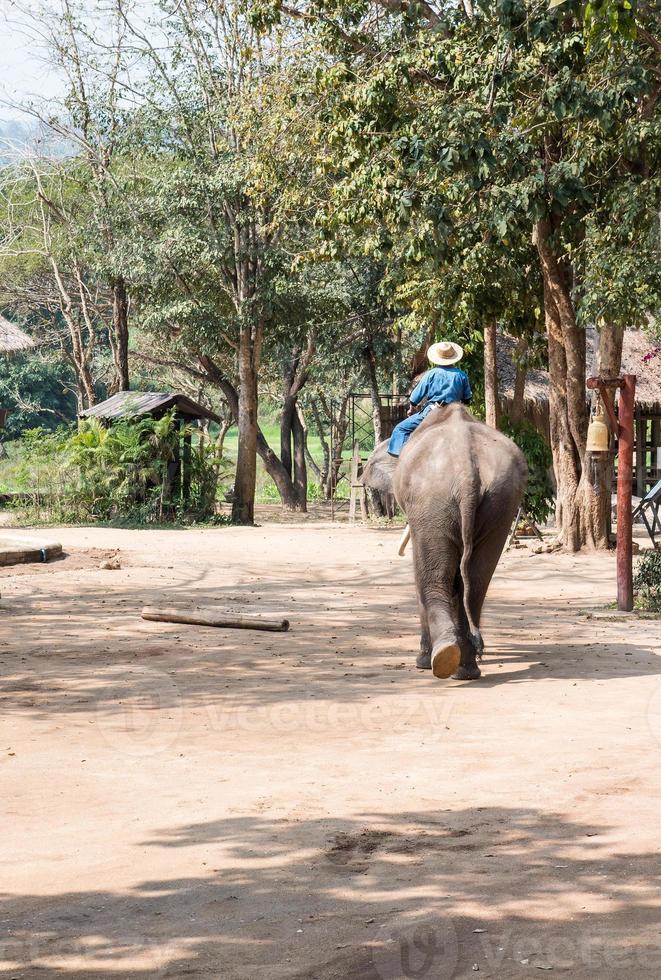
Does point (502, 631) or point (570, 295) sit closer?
point (502, 631)

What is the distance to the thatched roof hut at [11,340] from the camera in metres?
28.0

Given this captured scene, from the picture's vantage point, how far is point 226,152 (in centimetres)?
2267

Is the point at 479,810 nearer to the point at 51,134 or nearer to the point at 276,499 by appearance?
Answer: the point at 51,134

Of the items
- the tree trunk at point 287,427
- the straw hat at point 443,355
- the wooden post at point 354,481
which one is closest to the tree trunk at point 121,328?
the tree trunk at point 287,427

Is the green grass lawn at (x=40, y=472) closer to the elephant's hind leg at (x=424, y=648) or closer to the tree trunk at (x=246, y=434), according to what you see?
the tree trunk at (x=246, y=434)

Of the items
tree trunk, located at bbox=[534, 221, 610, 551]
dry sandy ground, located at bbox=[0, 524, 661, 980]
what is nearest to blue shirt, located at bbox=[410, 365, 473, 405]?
dry sandy ground, located at bbox=[0, 524, 661, 980]

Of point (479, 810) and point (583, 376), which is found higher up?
point (583, 376)

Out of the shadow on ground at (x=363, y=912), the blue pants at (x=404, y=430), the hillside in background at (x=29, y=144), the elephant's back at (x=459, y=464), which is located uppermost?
the hillside in background at (x=29, y=144)

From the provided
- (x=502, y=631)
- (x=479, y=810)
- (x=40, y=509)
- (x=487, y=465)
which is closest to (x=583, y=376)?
(x=502, y=631)

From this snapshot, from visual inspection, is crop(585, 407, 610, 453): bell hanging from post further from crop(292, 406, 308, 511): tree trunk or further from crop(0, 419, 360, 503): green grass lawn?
crop(292, 406, 308, 511): tree trunk

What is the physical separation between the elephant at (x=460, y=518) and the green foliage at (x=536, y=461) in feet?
37.9

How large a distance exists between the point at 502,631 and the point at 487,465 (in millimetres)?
2625

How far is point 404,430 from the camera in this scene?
30.2 feet

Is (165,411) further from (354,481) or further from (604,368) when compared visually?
(604,368)
